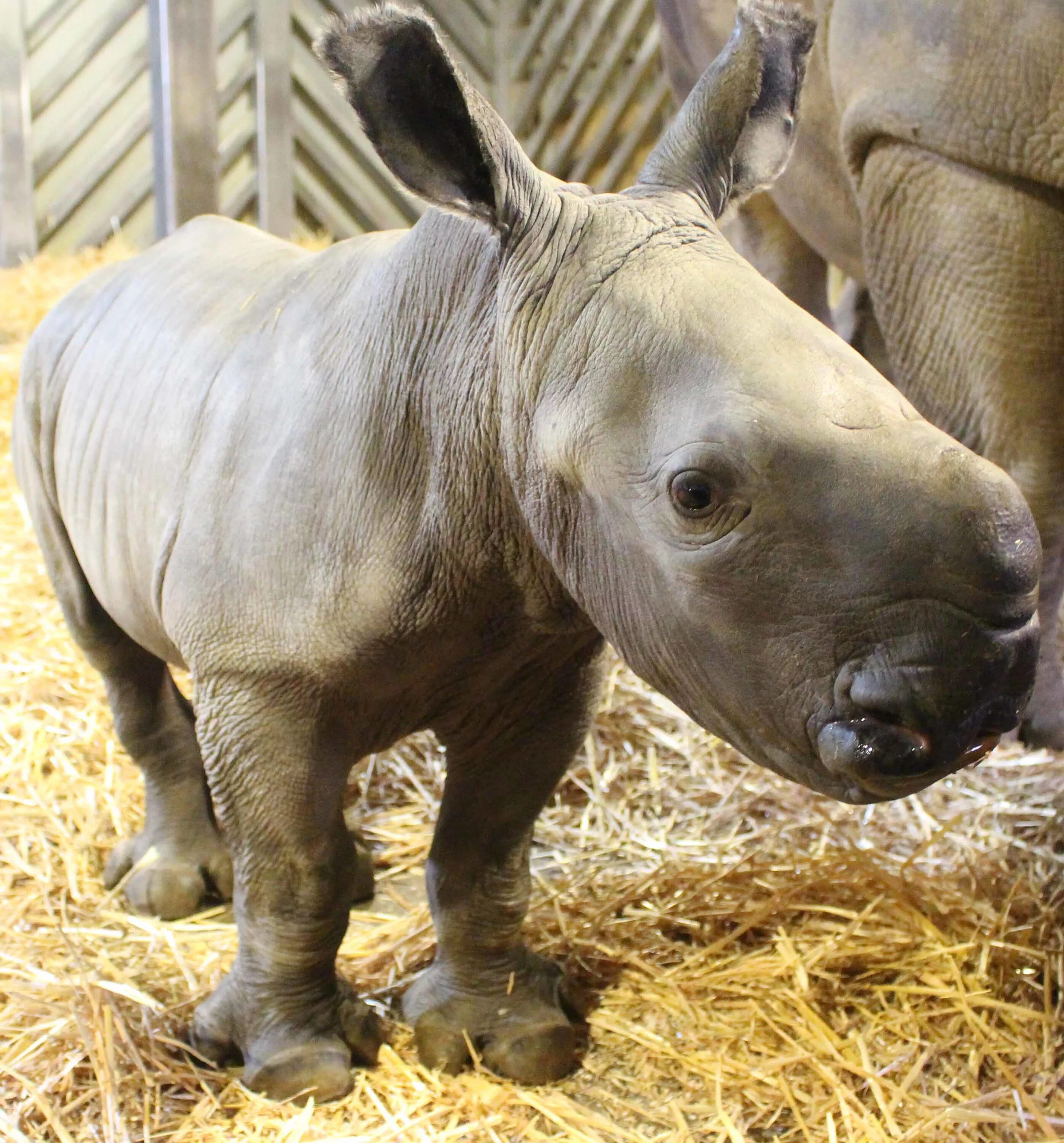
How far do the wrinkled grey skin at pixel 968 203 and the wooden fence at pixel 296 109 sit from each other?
3498 millimetres

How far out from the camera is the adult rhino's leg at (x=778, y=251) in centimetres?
405

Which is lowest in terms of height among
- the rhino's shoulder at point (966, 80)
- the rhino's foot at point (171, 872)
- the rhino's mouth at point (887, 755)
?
the rhino's foot at point (171, 872)

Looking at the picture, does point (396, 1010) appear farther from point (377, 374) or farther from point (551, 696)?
point (377, 374)

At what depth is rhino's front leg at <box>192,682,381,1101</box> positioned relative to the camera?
6.27 ft

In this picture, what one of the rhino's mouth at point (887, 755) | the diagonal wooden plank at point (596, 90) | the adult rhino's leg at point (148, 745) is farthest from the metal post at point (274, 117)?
the rhino's mouth at point (887, 755)

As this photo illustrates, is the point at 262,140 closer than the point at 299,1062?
No

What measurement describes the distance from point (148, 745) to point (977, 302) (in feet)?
5.97

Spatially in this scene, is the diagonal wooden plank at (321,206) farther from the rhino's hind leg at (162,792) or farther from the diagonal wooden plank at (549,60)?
the rhino's hind leg at (162,792)

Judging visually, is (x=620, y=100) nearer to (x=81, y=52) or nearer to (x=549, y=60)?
(x=549, y=60)

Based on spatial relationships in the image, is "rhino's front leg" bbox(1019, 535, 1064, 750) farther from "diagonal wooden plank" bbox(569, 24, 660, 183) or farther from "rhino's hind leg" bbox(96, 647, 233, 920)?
"diagonal wooden plank" bbox(569, 24, 660, 183)

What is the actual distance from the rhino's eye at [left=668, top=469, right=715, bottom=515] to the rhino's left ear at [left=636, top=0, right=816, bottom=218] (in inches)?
19.8

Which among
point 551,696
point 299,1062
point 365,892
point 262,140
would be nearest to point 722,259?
point 551,696

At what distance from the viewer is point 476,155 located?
1561mm

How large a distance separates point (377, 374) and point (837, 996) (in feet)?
4.41
